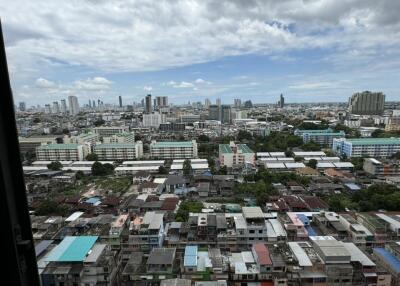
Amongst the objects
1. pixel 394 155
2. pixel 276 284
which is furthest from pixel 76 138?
pixel 394 155

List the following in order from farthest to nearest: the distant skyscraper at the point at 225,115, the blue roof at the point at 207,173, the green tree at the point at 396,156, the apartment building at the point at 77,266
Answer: the distant skyscraper at the point at 225,115 < the green tree at the point at 396,156 < the blue roof at the point at 207,173 < the apartment building at the point at 77,266

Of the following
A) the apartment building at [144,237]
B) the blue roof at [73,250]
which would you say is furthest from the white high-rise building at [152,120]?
the blue roof at [73,250]

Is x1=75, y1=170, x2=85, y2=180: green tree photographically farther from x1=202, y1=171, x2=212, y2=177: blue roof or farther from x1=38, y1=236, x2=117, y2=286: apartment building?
x1=38, y1=236, x2=117, y2=286: apartment building

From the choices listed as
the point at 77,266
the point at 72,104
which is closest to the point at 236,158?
the point at 77,266

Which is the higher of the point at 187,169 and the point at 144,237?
the point at 144,237

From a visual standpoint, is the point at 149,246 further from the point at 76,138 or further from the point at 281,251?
the point at 76,138

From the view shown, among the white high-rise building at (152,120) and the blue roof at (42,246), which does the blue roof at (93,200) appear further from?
the white high-rise building at (152,120)

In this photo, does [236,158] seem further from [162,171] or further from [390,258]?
[390,258]
